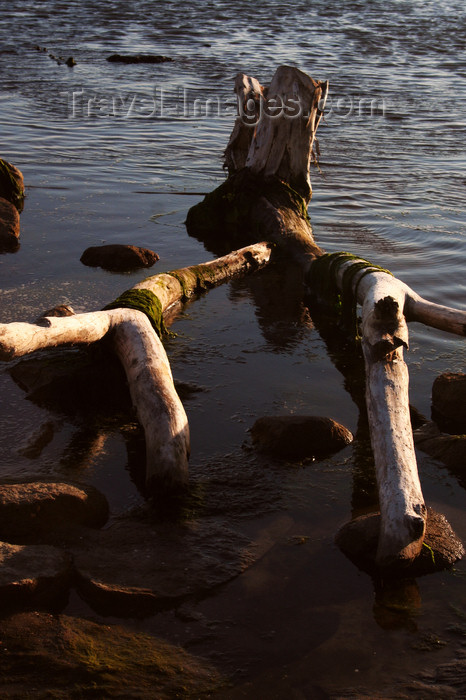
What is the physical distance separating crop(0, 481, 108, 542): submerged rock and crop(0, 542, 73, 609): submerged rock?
0.78ft

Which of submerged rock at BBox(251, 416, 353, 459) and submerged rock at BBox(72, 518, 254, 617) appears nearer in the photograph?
submerged rock at BBox(72, 518, 254, 617)

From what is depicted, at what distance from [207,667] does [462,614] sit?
1.27 metres

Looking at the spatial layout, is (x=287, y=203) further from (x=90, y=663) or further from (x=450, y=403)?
(x=90, y=663)

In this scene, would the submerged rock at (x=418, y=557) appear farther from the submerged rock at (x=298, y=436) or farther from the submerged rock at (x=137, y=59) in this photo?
the submerged rock at (x=137, y=59)

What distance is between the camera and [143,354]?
5246mm

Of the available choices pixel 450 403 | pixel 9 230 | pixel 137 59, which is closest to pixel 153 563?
Result: pixel 450 403

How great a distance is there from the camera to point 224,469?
4.94m

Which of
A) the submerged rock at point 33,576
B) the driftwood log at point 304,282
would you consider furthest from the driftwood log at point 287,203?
the submerged rock at point 33,576

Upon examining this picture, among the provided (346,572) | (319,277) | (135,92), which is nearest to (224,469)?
(346,572)

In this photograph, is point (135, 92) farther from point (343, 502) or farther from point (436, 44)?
point (343, 502)

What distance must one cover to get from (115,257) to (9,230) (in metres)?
1.42

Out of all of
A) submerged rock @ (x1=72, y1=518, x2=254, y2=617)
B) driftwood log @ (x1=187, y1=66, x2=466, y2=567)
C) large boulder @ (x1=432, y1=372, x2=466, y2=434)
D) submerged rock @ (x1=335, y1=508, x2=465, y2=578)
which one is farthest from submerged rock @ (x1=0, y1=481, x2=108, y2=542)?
large boulder @ (x1=432, y1=372, x2=466, y2=434)

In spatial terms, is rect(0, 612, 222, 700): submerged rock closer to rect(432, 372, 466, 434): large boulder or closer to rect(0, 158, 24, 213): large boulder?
rect(432, 372, 466, 434): large boulder

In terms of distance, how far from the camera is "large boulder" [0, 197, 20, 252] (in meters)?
8.85
